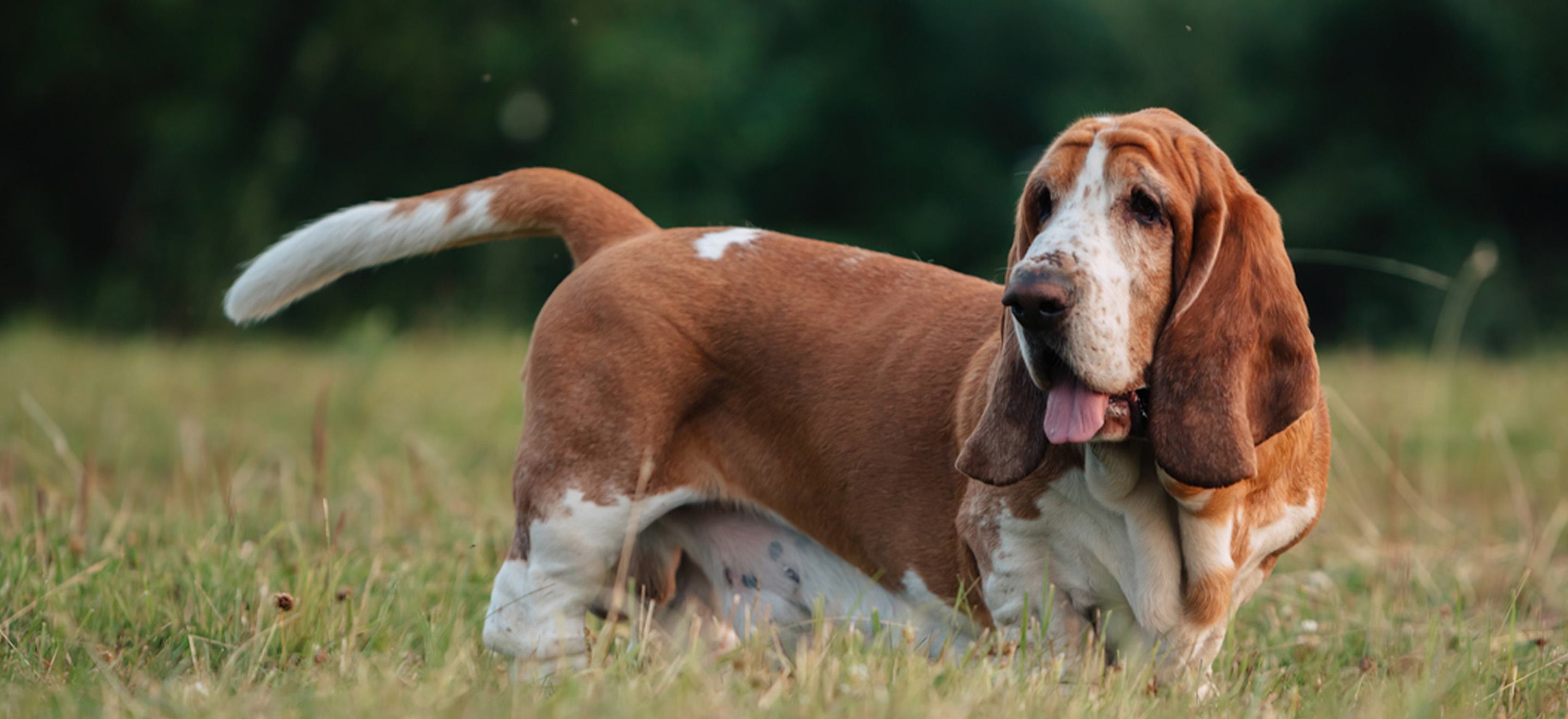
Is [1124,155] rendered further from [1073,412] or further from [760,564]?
[760,564]

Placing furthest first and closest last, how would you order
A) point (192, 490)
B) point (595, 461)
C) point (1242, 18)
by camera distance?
point (1242, 18)
point (192, 490)
point (595, 461)

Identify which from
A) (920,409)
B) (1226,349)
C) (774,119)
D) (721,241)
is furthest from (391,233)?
(774,119)

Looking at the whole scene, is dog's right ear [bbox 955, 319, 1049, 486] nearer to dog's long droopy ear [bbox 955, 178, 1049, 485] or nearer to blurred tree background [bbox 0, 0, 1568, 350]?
dog's long droopy ear [bbox 955, 178, 1049, 485]

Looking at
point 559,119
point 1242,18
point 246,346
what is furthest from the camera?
point 1242,18

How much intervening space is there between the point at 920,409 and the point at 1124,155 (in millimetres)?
904

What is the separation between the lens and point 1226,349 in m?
2.60

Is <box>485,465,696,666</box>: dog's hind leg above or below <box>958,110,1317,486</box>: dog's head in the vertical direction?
below

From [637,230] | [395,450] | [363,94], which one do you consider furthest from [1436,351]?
[363,94]

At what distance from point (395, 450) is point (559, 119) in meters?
14.8

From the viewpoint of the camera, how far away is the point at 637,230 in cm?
386

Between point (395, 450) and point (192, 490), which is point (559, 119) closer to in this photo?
point (395, 450)

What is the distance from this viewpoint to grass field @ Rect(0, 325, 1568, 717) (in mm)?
2314

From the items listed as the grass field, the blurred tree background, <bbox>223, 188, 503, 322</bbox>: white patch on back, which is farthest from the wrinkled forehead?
the blurred tree background

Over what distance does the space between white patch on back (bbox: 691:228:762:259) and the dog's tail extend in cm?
29
